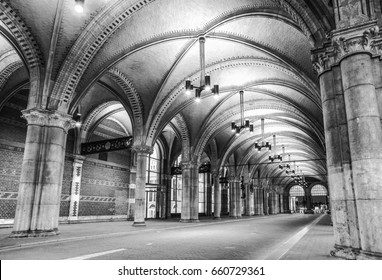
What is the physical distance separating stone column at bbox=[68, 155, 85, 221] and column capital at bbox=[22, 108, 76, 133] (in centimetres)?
920

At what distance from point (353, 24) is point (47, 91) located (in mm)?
10204

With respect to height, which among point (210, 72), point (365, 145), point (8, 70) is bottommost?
point (365, 145)

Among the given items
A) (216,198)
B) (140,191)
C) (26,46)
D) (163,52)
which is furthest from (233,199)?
(26,46)

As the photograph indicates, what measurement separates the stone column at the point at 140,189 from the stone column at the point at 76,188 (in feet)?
18.2

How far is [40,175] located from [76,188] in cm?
970

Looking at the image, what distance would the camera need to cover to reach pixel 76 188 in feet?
64.2

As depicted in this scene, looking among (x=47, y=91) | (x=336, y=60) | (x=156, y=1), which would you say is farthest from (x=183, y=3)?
(x=336, y=60)

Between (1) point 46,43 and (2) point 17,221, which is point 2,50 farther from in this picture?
(2) point 17,221

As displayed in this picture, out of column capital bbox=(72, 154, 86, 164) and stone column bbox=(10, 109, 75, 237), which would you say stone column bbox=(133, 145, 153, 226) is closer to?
column capital bbox=(72, 154, 86, 164)

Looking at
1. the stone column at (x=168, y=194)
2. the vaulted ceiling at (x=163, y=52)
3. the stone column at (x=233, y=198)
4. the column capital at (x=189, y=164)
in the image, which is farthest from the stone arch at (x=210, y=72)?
the stone column at (x=233, y=198)

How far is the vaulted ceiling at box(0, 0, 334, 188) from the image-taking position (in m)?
10.4

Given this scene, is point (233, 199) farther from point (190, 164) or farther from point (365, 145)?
point (365, 145)

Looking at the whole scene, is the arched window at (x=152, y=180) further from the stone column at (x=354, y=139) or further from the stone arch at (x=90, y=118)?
the stone column at (x=354, y=139)

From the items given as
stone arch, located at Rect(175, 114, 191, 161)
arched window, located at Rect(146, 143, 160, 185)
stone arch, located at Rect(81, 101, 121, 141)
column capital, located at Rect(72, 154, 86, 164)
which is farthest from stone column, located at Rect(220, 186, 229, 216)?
column capital, located at Rect(72, 154, 86, 164)
